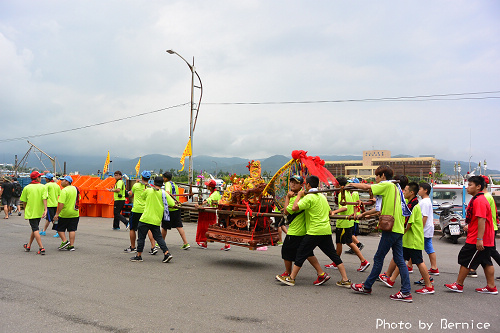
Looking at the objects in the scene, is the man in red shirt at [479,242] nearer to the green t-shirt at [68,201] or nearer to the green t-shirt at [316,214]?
the green t-shirt at [316,214]

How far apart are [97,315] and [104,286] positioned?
128 cm

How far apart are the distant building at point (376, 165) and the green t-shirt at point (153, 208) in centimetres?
7627

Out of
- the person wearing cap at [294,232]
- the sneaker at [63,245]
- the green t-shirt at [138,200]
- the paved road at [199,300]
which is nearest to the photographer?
the paved road at [199,300]

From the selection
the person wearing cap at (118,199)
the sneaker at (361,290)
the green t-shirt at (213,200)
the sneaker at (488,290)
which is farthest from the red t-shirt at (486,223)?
the person wearing cap at (118,199)

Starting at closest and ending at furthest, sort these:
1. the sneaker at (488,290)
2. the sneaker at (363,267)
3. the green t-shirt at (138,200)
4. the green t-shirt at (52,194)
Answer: the sneaker at (488,290)
the sneaker at (363,267)
the green t-shirt at (138,200)
the green t-shirt at (52,194)

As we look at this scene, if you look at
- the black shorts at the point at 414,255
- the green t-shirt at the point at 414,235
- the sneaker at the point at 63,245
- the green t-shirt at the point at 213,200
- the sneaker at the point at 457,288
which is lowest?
the sneaker at the point at 63,245

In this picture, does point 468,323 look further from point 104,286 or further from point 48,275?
point 48,275

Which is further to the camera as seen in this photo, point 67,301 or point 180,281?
point 180,281

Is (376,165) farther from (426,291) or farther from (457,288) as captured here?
(426,291)

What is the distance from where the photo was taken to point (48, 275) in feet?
20.9

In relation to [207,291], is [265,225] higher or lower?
higher

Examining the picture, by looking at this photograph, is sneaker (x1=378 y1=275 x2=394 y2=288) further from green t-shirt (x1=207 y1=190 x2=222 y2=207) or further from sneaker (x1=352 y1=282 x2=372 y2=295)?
green t-shirt (x1=207 y1=190 x2=222 y2=207)

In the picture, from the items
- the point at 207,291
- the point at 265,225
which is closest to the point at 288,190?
the point at 265,225

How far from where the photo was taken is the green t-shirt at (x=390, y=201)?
17.5 feet
